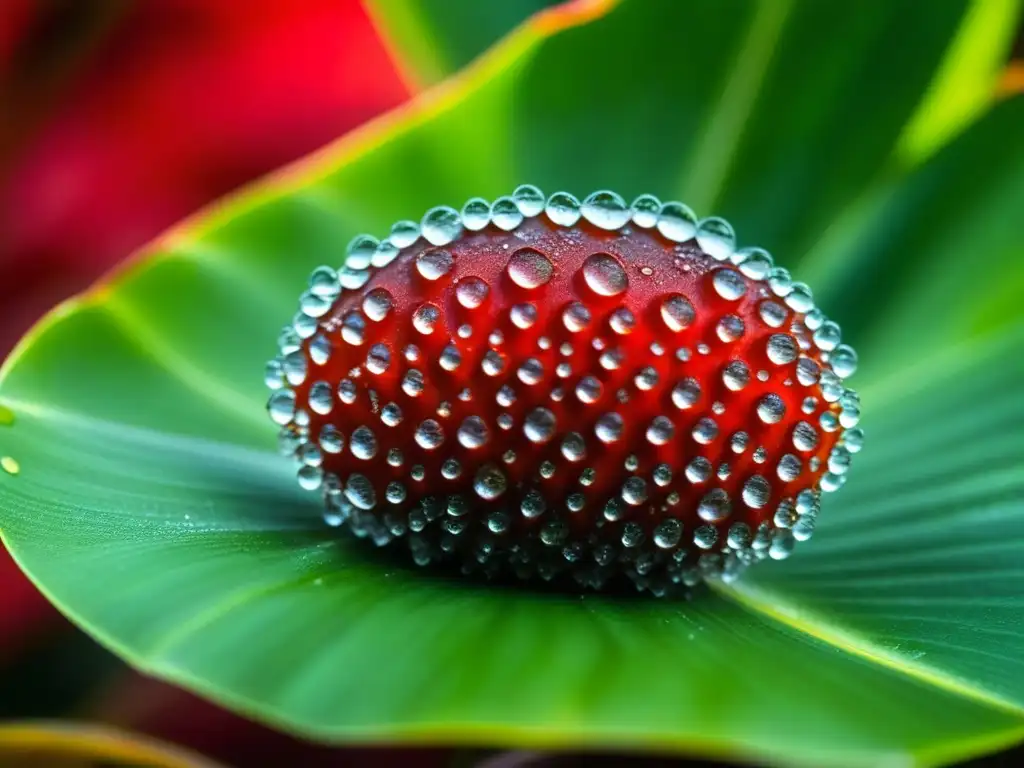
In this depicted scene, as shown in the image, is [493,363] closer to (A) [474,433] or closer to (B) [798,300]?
(A) [474,433]

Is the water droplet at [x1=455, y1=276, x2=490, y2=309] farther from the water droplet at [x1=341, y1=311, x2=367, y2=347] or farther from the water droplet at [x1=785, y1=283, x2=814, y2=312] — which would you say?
the water droplet at [x1=785, y1=283, x2=814, y2=312]

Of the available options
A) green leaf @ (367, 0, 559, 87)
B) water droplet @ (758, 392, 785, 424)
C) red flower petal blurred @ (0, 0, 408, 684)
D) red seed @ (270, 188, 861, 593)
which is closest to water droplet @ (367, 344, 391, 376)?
red seed @ (270, 188, 861, 593)

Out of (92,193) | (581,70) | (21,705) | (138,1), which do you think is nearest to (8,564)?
(21,705)

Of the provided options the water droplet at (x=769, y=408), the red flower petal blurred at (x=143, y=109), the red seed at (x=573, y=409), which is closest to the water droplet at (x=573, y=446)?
the red seed at (x=573, y=409)

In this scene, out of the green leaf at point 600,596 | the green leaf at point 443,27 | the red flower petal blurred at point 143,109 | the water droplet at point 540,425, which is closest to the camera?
the green leaf at point 600,596

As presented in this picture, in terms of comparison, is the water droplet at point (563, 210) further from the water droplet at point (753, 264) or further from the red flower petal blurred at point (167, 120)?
the red flower petal blurred at point (167, 120)

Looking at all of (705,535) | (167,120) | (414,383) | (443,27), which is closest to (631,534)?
(705,535)

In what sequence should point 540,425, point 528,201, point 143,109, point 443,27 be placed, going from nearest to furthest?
point 540,425 → point 528,201 → point 443,27 → point 143,109
